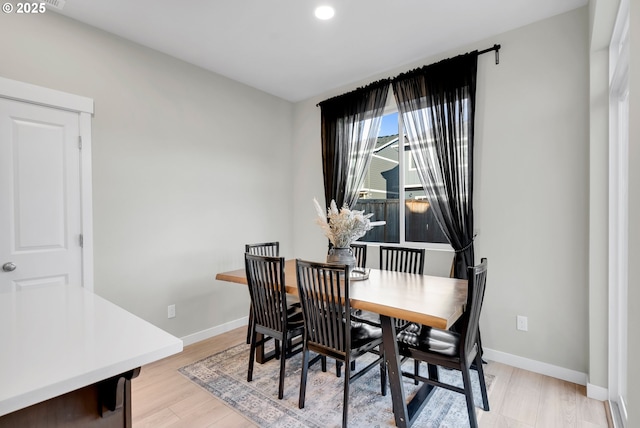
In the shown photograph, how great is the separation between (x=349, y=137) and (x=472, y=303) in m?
2.48

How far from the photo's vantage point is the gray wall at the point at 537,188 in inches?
96.2

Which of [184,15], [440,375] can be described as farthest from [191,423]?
[184,15]

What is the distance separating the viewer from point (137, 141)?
2.92 m

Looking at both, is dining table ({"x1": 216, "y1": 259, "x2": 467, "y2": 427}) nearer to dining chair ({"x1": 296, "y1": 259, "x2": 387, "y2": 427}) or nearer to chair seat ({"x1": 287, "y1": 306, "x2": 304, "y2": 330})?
dining chair ({"x1": 296, "y1": 259, "x2": 387, "y2": 427})

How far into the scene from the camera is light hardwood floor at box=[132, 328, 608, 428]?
Result: 199cm

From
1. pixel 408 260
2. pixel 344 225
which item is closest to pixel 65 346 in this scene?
pixel 344 225

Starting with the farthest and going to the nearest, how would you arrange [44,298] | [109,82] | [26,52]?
1. [109,82]
2. [26,52]
3. [44,298]

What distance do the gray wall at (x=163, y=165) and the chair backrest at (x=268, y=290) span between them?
1147 millimetres

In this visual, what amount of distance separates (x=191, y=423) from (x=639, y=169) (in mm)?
2453

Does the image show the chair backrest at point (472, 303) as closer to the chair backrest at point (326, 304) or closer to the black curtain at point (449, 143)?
the chair backrest at point (326, 304)

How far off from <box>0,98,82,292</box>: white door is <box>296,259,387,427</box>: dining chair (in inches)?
74.3

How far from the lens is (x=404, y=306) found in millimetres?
1804

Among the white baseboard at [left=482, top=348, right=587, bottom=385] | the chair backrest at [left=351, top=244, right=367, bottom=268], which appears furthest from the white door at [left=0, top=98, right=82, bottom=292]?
the white baseboard at [left=482, top=348, right=587, bottom=385]

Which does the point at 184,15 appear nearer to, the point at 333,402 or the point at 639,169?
the point at 639,169
